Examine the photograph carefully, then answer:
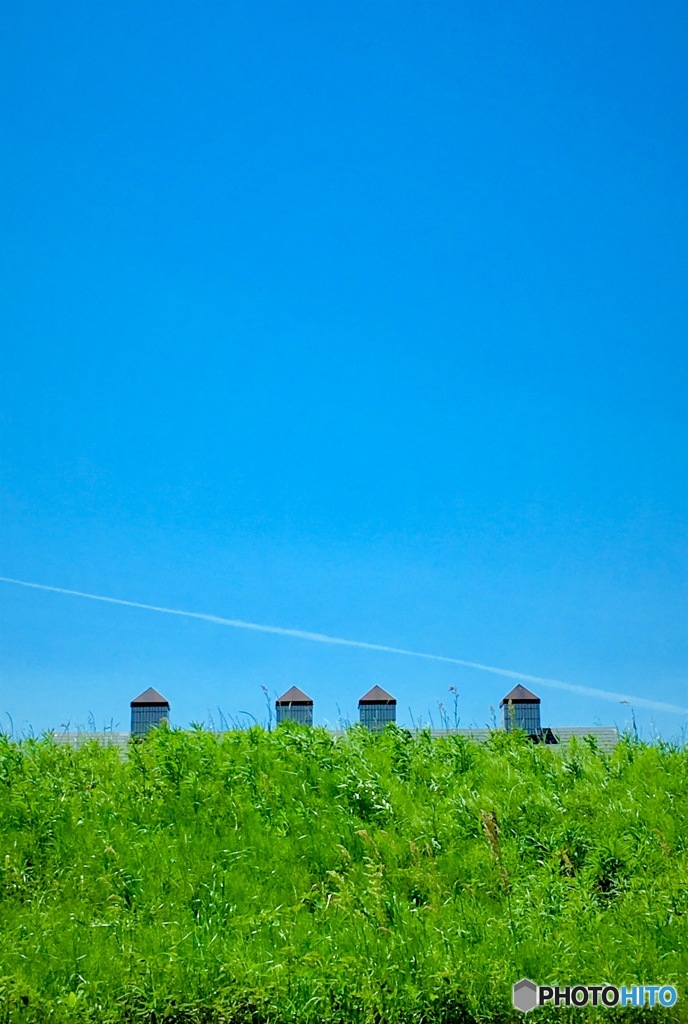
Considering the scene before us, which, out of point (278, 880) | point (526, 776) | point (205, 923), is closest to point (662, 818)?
point (526, 776)

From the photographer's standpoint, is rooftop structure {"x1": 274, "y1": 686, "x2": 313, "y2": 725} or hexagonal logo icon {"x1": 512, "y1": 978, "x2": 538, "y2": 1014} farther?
rooftop structure {"x1": 274, "y1": 686, "x2": 313, "y2": 725}

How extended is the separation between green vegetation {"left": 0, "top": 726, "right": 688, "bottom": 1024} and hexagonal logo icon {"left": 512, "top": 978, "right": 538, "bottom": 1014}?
0.08 metres

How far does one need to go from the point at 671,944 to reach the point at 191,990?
4.11 meters

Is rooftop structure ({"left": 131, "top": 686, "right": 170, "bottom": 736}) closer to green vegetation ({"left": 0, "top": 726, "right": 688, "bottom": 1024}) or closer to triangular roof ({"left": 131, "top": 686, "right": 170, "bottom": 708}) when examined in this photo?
triangular roof ({"left": 131, "top": 686, "right": 170, "bottom": 708})

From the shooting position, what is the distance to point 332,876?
9.38 m

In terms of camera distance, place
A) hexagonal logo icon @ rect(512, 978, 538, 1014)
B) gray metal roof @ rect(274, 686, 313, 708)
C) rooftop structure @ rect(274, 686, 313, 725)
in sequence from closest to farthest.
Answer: hexagonal logo icon @ rect(512, 978, 538, 1014)
rooftop structure @ rect(274, 686, 313, 725)
gray metal roof @ rect(274, 686, 313, 708)

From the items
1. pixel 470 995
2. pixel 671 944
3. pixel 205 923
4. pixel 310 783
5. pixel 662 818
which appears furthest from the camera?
pixel 310 783

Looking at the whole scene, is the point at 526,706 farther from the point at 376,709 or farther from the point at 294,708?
the point at 294,708

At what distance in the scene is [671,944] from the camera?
8180 millimetres

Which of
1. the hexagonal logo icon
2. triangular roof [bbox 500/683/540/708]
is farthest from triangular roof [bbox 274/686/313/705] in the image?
the hexagonal logo icon

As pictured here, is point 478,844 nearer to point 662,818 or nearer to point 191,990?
point 662,818

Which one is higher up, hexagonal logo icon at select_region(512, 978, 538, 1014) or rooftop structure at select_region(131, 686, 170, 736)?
rooftop structure at select_region(131, 686, 170, 736)

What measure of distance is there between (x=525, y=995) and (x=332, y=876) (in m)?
2.38

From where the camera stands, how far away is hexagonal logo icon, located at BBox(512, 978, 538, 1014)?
7566 millimetres
